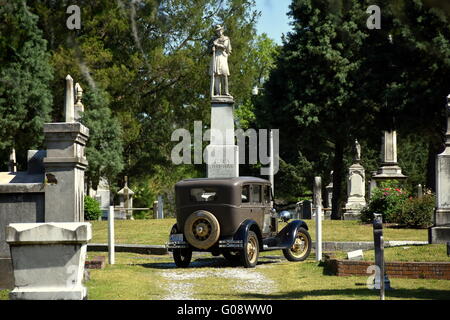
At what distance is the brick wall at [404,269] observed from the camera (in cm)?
1216

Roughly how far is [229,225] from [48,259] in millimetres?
7479

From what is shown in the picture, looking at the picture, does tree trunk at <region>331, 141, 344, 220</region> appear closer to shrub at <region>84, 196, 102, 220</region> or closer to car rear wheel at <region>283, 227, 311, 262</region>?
shrub at <region>84, 196, 102, 220</region>

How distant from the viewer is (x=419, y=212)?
80.3ft

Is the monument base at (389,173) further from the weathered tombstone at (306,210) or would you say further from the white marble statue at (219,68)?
the white marble statue at (219,68)

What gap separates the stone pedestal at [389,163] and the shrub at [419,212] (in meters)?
9.68

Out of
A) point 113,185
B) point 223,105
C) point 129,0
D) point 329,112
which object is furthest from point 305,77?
point 129,0

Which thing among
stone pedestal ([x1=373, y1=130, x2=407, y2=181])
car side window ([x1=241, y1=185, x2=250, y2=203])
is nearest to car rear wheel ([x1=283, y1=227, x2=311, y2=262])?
car side window ([x1=241, y1=185, x2=250, y2=203])

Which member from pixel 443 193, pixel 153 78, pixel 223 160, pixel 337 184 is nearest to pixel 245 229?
pixel 443 193

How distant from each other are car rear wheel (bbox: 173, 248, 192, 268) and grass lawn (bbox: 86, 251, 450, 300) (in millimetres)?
177

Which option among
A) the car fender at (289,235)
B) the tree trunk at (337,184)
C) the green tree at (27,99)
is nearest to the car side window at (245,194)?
the car fender at (289,235)

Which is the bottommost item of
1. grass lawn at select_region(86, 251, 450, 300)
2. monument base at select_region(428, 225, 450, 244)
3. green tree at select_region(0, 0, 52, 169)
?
grass lawn at select_region(86, 251, 450, 300)

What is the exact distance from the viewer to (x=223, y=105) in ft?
99.0

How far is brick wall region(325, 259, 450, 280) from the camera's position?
1216 centimetres

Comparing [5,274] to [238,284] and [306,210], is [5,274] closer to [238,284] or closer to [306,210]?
[238,284]
